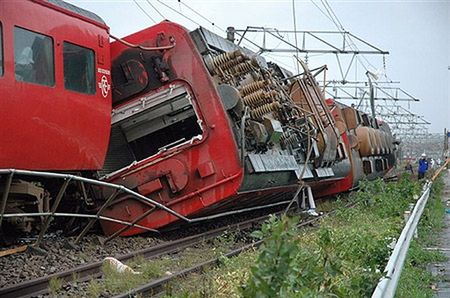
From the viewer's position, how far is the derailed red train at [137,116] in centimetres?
845

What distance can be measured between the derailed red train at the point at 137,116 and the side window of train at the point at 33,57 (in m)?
0.01

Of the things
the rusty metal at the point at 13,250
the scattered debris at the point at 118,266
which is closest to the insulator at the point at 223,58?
the scattered debris at the point at 118,266

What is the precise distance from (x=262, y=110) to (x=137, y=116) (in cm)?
229

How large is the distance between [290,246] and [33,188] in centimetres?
582

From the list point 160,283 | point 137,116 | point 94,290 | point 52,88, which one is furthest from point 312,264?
point 137,116

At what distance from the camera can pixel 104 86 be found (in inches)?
403

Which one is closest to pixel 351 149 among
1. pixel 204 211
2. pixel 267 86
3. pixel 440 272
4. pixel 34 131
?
pixel 267 86

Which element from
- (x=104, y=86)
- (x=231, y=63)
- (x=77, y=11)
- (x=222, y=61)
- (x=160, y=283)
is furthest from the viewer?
(x=231, y=63)

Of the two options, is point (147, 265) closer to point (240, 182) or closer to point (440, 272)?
point (240, 182)

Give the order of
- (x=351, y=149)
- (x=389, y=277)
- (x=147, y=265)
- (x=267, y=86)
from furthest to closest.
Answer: (x=351, y=149)
(x=267, y=86)
(x=147, y=265)
(x=389, y=277)

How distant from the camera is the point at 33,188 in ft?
28.8

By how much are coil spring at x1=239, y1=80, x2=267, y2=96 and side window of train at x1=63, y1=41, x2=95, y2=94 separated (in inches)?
123

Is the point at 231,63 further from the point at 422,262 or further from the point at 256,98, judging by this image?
the point at 422,262

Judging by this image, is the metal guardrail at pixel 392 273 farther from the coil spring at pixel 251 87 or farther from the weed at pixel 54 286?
the coil spring at pixel 251 87
